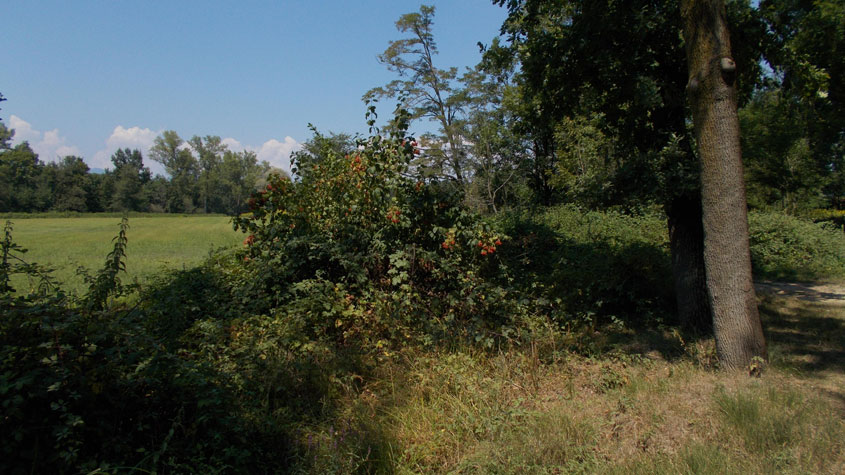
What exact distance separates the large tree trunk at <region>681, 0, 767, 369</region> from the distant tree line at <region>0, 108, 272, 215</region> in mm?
40712

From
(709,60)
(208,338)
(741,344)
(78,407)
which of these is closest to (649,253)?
(741,344)

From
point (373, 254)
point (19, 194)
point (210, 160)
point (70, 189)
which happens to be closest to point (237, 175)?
point (210, 160)

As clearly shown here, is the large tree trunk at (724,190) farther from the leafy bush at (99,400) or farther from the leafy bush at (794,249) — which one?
the leafy bush at (794,249)

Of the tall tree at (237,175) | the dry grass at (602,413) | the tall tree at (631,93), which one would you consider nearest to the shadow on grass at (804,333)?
the dry grass at (602,413)

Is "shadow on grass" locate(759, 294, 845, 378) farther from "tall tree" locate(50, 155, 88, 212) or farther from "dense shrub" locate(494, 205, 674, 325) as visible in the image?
"tall tree" locate(50, 155, 88, 212)

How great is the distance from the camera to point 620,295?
720 cm

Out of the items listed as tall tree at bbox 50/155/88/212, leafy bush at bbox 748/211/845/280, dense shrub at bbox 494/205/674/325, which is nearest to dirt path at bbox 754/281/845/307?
leafy bush at bbox 748/211/845/280

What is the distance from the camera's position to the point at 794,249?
38.9 ft

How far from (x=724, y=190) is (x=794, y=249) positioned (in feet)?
34.3

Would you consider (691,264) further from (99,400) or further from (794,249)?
(794,249)

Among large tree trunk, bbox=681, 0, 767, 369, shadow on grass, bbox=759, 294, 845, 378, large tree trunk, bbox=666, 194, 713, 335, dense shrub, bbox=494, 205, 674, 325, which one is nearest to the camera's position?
large tree trunk, bbox=681, 0, 767, 369

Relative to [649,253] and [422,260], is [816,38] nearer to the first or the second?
[649,253]

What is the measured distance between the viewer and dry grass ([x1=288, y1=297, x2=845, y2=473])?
300cm

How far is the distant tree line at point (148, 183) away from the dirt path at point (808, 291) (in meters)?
39.2
